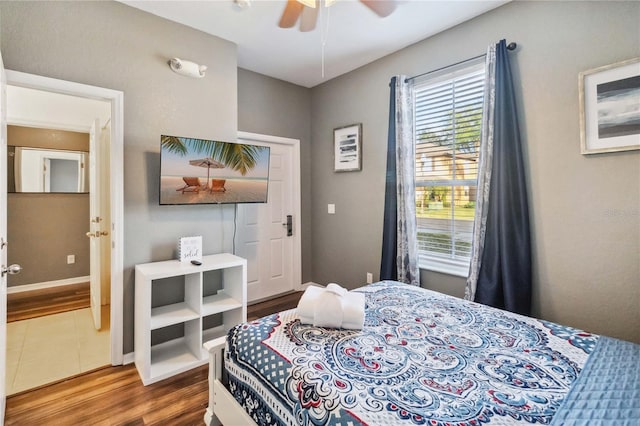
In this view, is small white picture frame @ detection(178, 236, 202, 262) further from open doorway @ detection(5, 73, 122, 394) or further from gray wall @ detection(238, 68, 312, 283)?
gray wall @ detection(238, 68, 312, 283)

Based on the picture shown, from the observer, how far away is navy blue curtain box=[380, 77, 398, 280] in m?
3.02

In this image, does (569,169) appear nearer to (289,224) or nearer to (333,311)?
(333,311)

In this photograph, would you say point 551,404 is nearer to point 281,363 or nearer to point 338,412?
A: point 338,412

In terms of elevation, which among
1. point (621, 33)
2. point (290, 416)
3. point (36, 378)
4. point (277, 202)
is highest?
point (621, 33)

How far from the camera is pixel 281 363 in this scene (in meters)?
1.25

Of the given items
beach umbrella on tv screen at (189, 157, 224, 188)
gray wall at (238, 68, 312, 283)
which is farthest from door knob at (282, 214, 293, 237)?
beach umbrella on tv screen at (189, 157, 224, 188)

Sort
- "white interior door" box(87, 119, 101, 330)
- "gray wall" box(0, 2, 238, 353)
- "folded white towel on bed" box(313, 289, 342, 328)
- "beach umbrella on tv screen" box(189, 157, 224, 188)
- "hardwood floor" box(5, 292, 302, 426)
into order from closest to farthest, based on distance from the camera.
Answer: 1. "folded white towel on bed" box(313, 289, 342, 328)
2. "hardwood floor" box(5, 292, 302, 426)
3. "gray wall" box(0, 2, 238, 353)
4. "beach umbrella on tv screen" box(189, 157, 224, 188)
5. "white interior door" box(87, 119, 101, 330)

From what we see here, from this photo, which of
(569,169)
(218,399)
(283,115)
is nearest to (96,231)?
(218,399)

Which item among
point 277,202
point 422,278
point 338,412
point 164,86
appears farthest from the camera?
point 277,202

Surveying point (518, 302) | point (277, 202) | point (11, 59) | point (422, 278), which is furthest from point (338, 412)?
point (277, 202)

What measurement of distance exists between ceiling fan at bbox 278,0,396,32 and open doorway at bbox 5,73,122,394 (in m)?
1.45

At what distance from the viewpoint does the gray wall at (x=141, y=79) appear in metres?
2.03

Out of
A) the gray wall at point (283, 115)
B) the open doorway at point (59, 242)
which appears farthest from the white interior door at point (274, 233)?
the open doorway at point (59, 242)

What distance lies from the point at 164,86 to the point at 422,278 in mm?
2914
